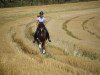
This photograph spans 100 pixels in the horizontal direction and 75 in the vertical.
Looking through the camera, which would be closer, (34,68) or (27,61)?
(34,68)

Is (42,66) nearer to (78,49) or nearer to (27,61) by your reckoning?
(27,61)

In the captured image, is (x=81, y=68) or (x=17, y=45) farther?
(x=17, y=45)

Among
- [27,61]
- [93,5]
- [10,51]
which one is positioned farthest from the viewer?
[93,5]

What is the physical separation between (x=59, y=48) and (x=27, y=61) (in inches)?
164

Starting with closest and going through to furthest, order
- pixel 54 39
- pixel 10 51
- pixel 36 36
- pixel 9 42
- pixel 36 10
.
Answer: pixel 10 51 → pixel 36 36 → pixel 9 42 → pixel 54 39 → pixel 36 10

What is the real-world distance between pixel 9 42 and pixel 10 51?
3.15 metres

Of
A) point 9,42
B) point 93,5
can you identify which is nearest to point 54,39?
point 9,42

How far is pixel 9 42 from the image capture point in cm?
2028

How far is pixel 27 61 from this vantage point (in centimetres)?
1431

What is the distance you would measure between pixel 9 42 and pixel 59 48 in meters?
3.93

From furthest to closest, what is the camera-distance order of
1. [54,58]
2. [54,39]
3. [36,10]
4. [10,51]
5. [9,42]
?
[36,10], [54,39], [9,42], [10,51], [54,58]

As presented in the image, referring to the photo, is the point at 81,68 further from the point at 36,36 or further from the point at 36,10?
the point at 36,10

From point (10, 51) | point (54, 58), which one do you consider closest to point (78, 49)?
point (54, 58)

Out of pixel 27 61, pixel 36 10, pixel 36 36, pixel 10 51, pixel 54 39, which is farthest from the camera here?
pixel 36 10
